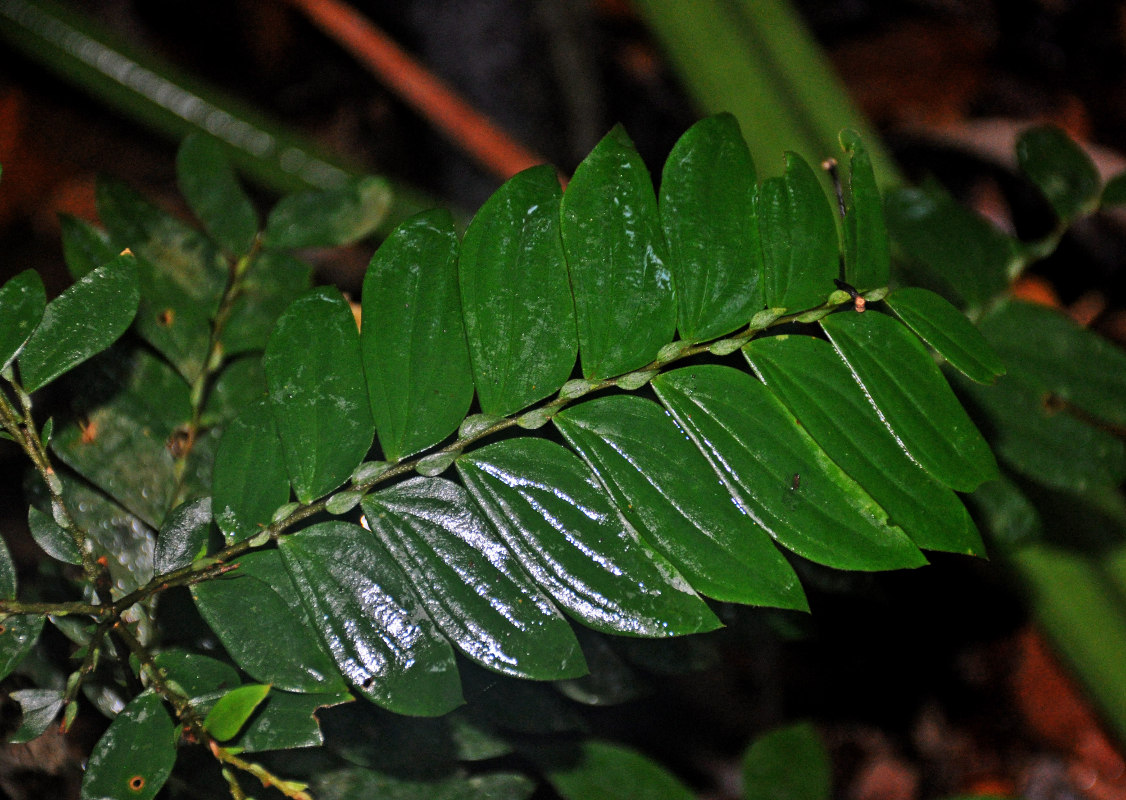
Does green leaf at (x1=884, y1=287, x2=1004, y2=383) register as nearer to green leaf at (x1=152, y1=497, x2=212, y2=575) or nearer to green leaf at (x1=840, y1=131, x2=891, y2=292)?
green leaf at (x1=840, y1=131, x2=891, y2=292)

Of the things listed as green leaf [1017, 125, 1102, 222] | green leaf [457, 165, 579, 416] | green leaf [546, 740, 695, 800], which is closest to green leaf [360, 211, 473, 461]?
green leaf [457, 165, 579, 416]

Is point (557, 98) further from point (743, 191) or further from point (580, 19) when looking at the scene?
point (743, 191)

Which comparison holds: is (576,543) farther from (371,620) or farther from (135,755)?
(135,755)

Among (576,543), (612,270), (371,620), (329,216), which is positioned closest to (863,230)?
(612,270)

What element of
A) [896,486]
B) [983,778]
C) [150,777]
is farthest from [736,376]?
[983,778]

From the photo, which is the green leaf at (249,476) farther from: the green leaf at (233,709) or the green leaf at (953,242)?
the green leaf at (953,242)

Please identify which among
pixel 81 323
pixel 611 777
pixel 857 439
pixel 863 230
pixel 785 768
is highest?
pixel 81 323
